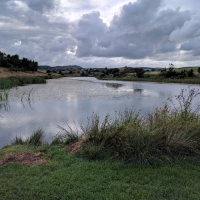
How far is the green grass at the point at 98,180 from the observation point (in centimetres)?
348

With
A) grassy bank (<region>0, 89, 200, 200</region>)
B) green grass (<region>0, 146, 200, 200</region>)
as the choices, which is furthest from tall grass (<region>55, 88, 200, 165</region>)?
green grass (<region>0, 146, 200, 200</region>)

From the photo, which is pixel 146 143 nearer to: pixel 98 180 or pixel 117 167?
pixel 117 167

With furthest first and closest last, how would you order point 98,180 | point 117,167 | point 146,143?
point 146,143 < point 117,167 < point 98,180

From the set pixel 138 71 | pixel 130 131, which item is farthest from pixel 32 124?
pixel 138 71

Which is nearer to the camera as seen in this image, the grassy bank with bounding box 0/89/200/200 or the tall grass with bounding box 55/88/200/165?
the grassy bank with bounding box 0/89/200/200

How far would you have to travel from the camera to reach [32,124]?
11406 millimetres

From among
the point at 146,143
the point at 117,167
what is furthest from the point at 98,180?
the point at 146,143

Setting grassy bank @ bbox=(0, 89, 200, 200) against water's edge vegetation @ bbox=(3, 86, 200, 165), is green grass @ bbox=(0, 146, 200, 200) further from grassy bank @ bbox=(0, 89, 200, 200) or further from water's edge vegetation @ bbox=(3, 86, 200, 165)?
water's edge vegetation @ bbox=(3, 86, 200, 165)

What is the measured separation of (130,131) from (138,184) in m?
1.61

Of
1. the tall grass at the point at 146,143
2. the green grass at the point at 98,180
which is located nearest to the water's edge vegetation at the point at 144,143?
the tall grass at the point at 146,143

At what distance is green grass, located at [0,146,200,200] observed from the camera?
3484mm

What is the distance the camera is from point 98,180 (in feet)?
12.9

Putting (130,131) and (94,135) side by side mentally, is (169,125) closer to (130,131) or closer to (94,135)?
(130,131)

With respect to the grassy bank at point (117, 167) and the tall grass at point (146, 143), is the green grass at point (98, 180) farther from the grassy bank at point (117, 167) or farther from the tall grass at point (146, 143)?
the tall grass at point (146, 143)
